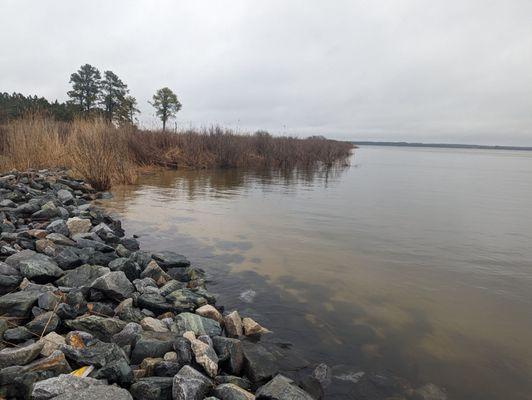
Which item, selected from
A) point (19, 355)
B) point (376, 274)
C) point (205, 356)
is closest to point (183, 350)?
point (205, 356)

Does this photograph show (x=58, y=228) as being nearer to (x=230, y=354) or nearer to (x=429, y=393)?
(x=230, y=354)

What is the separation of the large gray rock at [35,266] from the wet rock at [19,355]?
1511mm

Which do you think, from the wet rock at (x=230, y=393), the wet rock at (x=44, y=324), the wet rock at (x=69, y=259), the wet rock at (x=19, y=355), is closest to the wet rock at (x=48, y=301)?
the wet rock at (x=44, y=324)

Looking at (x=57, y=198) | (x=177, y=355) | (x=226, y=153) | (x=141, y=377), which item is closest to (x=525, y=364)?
(x=177, y=355)

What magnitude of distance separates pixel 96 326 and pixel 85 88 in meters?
50.3

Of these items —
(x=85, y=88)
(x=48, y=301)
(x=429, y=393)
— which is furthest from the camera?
(x=85, y=88)

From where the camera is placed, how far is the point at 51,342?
2.77m

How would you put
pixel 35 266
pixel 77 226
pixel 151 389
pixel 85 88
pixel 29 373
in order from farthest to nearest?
pixel 85 88 → pixel 77 226 → pixel 35 266 → pixel 151 389 → pixel 29 373

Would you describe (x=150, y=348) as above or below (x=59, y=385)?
below

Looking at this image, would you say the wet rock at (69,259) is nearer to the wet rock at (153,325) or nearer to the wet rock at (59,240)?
the wet rock at (59,240)

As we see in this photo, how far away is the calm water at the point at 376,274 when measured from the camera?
3582 millimetres

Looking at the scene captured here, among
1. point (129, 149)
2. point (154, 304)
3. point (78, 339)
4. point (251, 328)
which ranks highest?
point (129, 149)

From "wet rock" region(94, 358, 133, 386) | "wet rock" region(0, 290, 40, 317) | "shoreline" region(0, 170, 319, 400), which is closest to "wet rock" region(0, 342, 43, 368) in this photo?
"shoreline" region(0, 170, 319, 400)

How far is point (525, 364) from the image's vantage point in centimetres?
353
